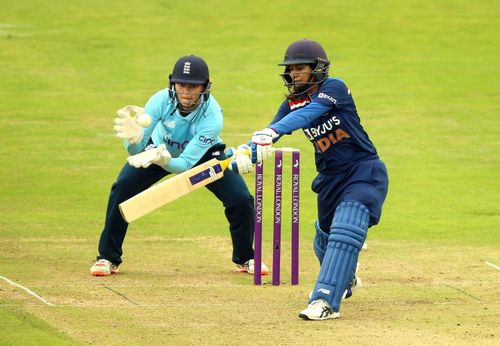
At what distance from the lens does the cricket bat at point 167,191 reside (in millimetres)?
9031

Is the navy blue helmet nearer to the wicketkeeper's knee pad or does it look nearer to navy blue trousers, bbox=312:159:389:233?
navy blue trousers, bbox=312:159:389:233

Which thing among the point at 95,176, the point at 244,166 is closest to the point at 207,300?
the point at 244,166

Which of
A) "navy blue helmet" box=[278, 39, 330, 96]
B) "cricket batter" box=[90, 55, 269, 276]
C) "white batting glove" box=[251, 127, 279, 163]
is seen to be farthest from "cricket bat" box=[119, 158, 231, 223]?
"navy blue helmet" box=[278, 39, 330, 96]

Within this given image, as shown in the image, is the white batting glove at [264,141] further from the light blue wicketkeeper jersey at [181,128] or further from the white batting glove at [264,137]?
the light blue wicketkeeper jersey at [181,128]

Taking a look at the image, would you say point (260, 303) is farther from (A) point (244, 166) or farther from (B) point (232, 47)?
(B) point (232, 47)

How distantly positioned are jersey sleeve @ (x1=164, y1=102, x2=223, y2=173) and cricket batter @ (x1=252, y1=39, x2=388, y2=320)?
2.96ft

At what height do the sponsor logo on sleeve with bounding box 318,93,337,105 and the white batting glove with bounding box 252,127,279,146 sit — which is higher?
the sponsor logo on sleeve with bounding box 318,93,337,105

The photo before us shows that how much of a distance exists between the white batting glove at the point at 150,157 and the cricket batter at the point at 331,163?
0.84m

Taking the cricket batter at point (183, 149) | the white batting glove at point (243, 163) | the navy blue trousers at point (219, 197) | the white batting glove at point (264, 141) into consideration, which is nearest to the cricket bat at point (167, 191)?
the white batting glove at point (243, 163)

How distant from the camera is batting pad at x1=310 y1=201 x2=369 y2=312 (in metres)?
8.90

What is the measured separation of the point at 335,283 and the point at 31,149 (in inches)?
370

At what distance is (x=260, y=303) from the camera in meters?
9.50

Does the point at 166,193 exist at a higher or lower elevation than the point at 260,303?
higher

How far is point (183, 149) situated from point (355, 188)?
75.2 inches
